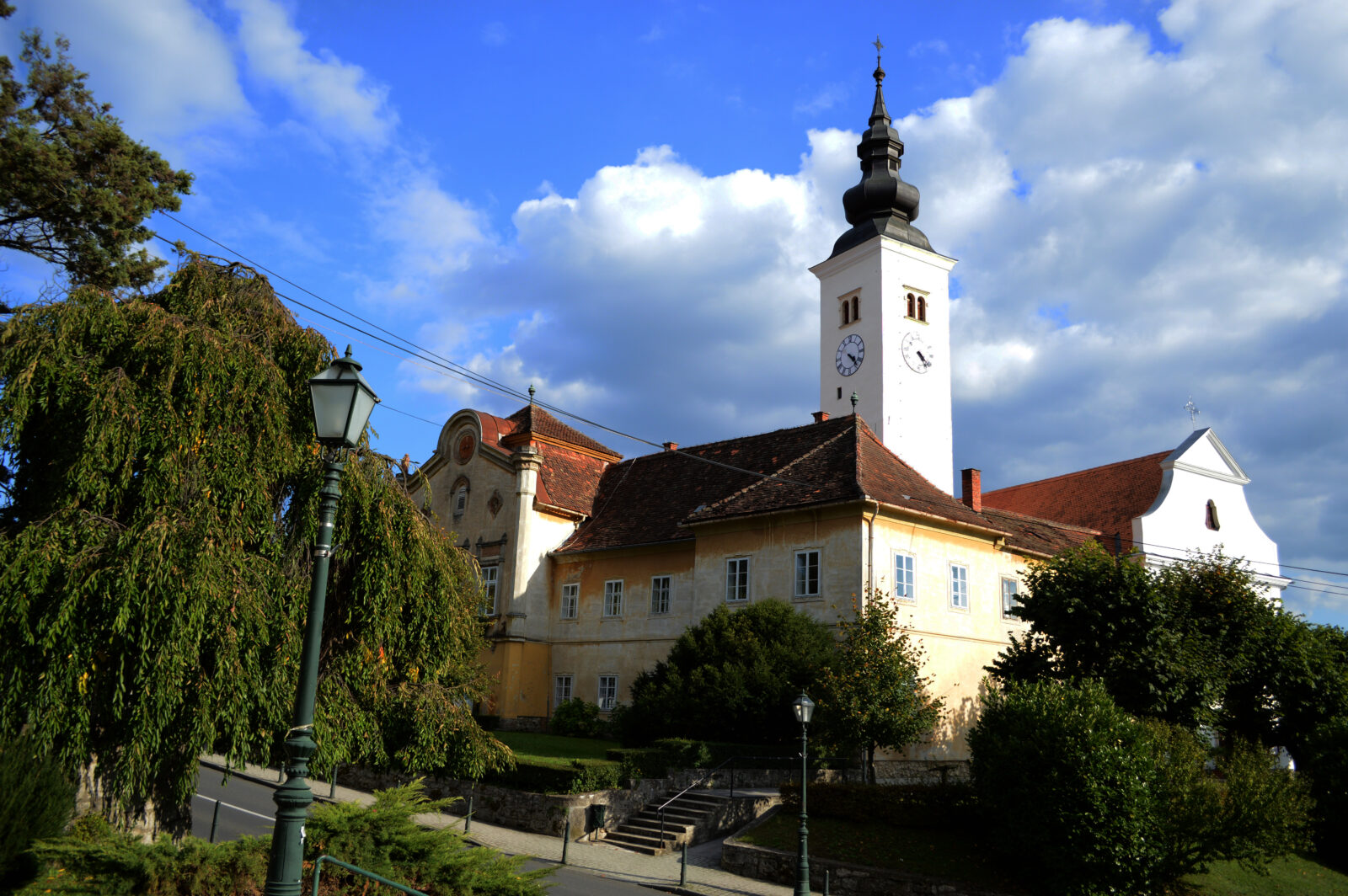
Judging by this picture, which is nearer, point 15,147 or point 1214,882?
point 15,147

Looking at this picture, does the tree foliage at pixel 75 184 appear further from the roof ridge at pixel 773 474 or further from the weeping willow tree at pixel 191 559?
the roof ridge at pixel 773 474

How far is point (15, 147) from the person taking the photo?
1784 centimetres

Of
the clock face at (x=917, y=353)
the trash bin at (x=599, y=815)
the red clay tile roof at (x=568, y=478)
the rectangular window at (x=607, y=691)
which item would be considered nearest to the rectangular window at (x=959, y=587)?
the rectangular window at (x=607, y=691)

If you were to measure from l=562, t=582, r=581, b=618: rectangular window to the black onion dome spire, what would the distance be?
2726 centimetres

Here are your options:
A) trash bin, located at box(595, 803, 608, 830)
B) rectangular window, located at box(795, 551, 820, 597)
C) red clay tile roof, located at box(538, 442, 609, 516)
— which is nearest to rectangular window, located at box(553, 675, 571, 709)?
red clay tile roof, located at box(538, 442, 609, 516)

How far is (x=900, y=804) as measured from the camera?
69.1 feet

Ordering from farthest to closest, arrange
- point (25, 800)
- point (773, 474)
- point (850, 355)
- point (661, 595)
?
1. point (850, 355)
2. point (661, 595)
3. point (773, 474)
4. point (25, 800)

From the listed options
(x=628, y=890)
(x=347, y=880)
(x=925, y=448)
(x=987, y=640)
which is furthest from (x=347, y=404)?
(x=925, y=448)

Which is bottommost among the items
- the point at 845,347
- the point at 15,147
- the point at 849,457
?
the point at 849,457

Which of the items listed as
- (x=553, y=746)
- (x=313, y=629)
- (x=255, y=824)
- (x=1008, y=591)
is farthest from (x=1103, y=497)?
(x=313, y=629)

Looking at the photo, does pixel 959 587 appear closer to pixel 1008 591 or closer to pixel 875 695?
pixel 1008 591

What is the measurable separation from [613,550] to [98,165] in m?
21.6

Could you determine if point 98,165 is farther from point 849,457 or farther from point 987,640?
point 987,640

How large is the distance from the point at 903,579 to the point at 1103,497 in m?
23.7
